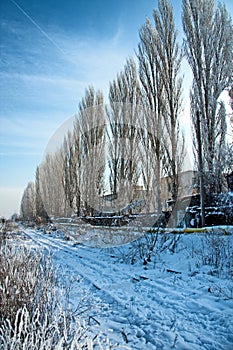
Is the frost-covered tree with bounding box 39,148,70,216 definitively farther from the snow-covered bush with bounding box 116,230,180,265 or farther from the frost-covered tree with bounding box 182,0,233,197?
the snow-covered bush with bounding box 116,230,180,265

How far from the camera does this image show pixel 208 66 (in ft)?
40.6

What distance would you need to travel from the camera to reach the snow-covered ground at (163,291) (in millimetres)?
2885

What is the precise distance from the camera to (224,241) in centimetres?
638

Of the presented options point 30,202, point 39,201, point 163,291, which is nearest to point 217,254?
point 163,291

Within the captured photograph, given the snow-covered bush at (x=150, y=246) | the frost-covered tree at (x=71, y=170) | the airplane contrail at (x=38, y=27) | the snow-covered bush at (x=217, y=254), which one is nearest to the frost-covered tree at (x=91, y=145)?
the frost-covered tree at (x=71, y=170)

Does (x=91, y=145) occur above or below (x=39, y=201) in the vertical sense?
above

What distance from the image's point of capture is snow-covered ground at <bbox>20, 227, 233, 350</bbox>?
2885 mm

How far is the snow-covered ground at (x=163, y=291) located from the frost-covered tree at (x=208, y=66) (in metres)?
5.58

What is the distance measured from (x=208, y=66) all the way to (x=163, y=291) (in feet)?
35.6

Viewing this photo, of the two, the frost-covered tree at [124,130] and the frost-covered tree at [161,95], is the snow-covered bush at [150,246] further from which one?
the frost-covered tree at [124,130]

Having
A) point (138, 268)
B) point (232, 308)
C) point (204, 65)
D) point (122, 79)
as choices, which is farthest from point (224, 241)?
point (122, 79)

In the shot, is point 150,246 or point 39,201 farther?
point 39,201

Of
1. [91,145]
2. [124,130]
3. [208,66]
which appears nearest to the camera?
[208,66]

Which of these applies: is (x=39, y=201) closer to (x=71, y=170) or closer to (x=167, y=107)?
(x=71, y=170)
